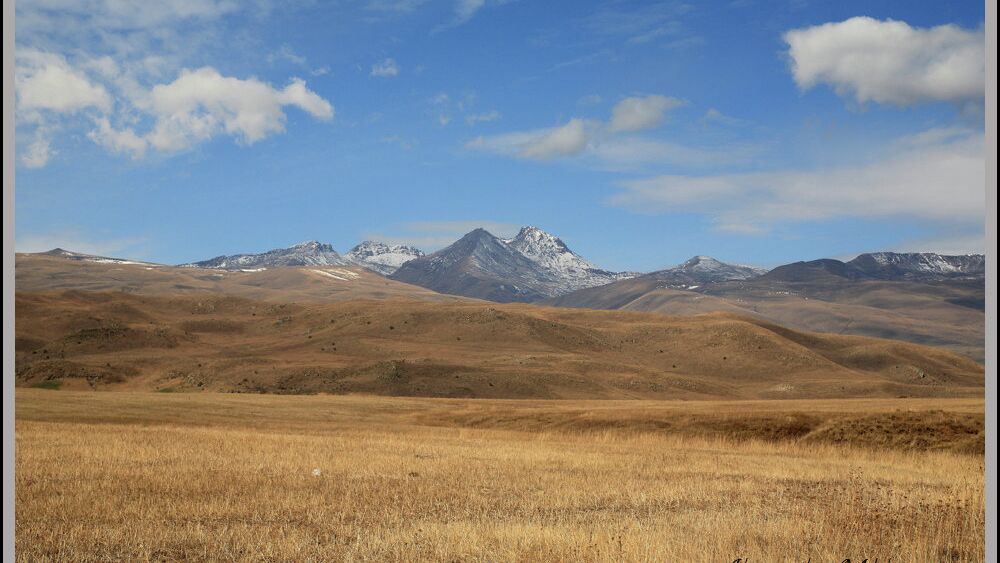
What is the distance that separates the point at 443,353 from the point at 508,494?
109m

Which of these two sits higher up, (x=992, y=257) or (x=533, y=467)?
(x=992, y=257)

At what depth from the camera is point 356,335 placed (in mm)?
141875

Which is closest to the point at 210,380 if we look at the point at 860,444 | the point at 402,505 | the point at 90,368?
the point at 90,368

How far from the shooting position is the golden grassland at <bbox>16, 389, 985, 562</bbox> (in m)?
12.6

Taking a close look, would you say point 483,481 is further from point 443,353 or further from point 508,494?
point 443,353

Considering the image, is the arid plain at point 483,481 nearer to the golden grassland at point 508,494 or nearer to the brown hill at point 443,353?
the golden grassland at point 508,494

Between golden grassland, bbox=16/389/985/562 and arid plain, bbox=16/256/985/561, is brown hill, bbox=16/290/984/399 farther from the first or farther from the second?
golden grassland, bbox=16/389/985/562

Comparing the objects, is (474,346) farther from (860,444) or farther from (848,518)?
(848,518)

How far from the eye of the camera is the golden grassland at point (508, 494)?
41.2 ft

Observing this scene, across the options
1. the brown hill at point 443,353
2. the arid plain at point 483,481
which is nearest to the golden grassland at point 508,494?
the arid plain at point 483,481

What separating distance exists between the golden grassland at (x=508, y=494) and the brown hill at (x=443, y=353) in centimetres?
6566

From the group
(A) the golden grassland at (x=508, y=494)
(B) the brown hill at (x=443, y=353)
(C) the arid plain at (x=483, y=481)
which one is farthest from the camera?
(B) the brown hill at (x=443, y=353)

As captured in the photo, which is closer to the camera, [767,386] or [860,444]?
[860,444]

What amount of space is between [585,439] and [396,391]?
61807mm
